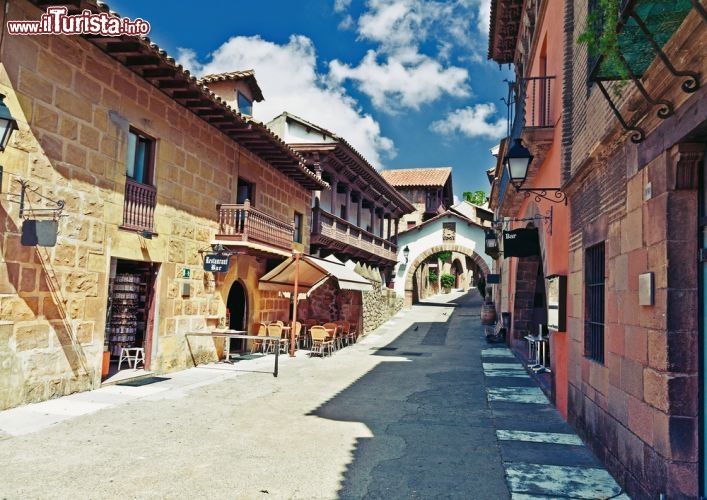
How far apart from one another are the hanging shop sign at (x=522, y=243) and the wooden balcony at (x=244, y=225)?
5679 millimetres

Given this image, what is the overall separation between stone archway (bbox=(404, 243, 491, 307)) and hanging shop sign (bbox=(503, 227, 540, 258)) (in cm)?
1921

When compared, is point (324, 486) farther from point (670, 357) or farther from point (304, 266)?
point (304, 266)

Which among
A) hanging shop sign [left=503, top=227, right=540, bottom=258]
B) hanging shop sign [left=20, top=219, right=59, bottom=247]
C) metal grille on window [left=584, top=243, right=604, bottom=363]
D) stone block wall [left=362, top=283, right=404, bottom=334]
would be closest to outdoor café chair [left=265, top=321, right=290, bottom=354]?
stone block wall [left=362, top=283, right=404, bottom=334]

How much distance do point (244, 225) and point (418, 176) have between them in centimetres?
3026

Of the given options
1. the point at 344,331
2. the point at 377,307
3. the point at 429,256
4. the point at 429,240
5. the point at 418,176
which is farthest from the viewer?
the point at 418,176

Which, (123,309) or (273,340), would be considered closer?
(123,309)

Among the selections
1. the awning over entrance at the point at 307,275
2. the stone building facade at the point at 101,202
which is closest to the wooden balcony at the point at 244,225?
the stone building facade at the point at 101,202

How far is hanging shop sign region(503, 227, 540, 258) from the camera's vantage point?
9.52 m

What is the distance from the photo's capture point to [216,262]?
1120 cm

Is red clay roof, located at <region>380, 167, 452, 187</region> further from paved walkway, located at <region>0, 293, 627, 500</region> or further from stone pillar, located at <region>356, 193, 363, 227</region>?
paved walkway, located at <region>0, 293, 627, 500</region>

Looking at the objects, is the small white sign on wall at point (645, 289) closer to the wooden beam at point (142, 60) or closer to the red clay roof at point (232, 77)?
the wooden beam at point (142, 60)

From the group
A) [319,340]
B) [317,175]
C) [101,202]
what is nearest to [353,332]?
[319,340]

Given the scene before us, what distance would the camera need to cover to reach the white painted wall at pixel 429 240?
29.0m

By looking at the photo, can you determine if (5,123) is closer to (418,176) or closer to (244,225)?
(244,225)
